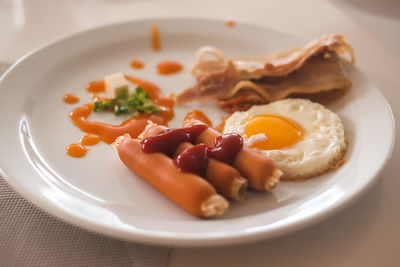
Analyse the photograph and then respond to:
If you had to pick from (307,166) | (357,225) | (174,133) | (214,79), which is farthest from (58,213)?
(214,79)

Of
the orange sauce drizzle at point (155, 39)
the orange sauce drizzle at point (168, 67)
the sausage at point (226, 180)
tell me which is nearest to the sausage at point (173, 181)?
the sausage at point (226, 180)

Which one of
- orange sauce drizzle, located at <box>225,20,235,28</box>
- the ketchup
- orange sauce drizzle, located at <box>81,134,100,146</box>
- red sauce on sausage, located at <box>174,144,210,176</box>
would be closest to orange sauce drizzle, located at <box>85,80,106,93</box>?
orange sauce drizzle, located at <box>81,134,100,146</box>

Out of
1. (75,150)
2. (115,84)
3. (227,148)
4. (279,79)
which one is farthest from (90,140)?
(279,79)

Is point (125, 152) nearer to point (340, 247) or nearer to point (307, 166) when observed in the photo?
point (307, 166)

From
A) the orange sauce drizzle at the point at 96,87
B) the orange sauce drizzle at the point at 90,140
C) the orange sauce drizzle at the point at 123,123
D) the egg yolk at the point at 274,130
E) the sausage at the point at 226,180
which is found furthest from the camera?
the orange sauce drizzle at the point at 96,87

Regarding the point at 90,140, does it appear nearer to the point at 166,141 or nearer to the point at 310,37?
the point at 166,141

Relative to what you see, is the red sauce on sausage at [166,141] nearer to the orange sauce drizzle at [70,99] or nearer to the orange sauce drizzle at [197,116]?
the orange sauce drizzle at [197,116]
